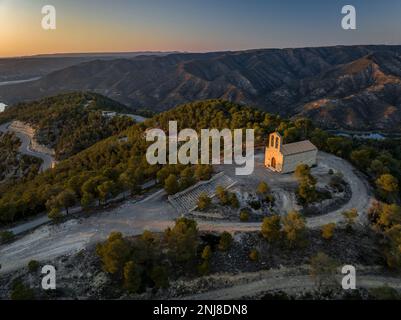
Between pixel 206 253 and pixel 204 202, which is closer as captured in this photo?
pixel 206 253

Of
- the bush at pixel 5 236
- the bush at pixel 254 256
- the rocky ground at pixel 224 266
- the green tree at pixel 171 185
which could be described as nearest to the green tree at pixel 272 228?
the rocky ground at pixel 224 266

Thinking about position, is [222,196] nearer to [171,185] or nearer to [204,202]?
[204,202]

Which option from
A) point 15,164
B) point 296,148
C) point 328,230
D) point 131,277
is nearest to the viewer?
point 131,277

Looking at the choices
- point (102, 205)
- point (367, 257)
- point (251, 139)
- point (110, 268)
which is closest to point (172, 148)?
point (251, 139)

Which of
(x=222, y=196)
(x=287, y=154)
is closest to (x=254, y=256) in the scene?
(x=222, y=196)

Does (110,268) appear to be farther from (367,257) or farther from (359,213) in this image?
(359,213)

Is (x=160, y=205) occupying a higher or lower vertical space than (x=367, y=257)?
higher

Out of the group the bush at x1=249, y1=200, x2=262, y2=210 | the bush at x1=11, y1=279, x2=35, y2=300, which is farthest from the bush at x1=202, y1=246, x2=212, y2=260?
the bush at x1=11, y1=279, x2=35, y2=300
